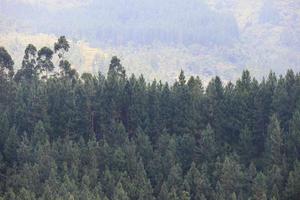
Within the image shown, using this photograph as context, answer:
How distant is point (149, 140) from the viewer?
8375 centimetres

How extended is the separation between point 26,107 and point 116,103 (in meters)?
12.0

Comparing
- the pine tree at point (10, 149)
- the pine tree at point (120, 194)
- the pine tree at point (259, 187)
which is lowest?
the pine tree at point (120, 194)

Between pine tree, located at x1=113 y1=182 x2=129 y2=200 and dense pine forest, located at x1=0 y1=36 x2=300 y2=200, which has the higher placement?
dense pine forest, located at x1=0 y1=36 x2=300 y2=200

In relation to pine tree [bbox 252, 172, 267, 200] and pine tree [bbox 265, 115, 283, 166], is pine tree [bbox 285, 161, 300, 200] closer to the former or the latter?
pine tree [bbox 252, 172, 267, 200]

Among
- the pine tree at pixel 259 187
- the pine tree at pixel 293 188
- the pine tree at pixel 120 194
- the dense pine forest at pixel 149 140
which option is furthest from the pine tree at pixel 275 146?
the pine tree at pixel 120 194

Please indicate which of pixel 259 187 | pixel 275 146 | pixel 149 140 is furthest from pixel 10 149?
pixel 275 146

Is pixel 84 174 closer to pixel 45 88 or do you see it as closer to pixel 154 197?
pixel 154 197

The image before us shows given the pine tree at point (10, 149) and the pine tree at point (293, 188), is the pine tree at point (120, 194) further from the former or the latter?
the pine tree at point (10, 149)

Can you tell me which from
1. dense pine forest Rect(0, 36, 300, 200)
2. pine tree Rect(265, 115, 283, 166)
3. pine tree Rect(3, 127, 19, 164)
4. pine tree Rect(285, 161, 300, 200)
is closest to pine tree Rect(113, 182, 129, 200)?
dense pine forest Rect(0, 36, 300, 200)

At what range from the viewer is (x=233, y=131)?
84.1 meters

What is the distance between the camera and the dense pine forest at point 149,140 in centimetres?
6944

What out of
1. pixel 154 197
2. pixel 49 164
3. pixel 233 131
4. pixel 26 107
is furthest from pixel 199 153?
pixel 26 107

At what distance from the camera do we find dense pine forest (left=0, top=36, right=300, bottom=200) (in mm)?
69438

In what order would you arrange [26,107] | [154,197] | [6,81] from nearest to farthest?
[154,197] < [26,107] < [6,81]
